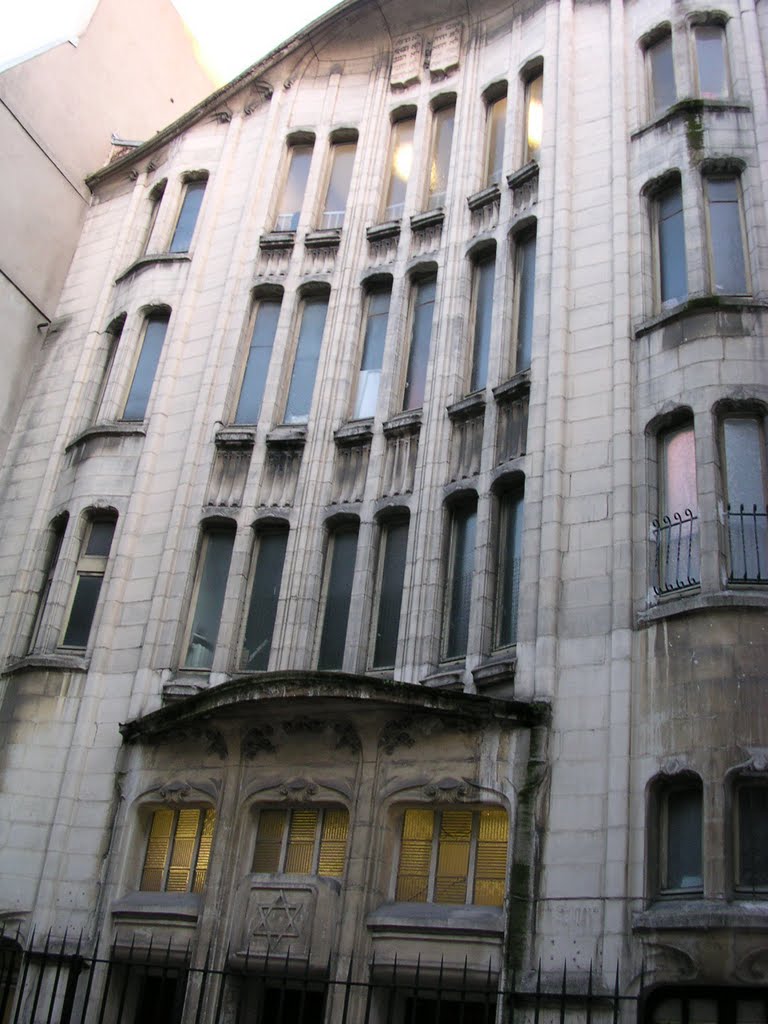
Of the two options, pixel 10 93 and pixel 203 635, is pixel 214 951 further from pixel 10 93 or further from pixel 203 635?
pixel 10 93

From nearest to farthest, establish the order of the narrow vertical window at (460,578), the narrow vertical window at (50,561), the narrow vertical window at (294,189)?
the narrow vertical window at (460,578)
the narrow vertical window at (50,561)
the narrow vertical window at (294,189)

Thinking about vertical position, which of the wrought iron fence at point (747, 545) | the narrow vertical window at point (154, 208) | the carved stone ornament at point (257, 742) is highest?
the narrow vertical window at point (154, 208)

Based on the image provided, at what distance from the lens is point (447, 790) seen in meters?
14.6

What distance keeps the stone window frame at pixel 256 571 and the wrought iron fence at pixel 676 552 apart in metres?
6.21

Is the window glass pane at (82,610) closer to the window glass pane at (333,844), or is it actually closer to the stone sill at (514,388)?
the window glass pane at (333,844)

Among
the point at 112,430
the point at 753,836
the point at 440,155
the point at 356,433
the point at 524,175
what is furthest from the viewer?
the point at 440,155

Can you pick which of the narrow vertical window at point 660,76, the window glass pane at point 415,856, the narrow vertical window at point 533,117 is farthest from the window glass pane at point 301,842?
the narrow vertical window at point 660,76

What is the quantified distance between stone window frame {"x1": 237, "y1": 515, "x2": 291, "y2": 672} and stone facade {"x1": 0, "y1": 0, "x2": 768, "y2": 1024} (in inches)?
2.7

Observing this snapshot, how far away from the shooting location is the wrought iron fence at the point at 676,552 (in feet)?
47.0

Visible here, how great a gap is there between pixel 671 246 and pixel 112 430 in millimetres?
10496

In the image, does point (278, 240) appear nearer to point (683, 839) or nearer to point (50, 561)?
point (50, 561)

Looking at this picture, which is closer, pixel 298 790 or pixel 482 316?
pixel 298 790

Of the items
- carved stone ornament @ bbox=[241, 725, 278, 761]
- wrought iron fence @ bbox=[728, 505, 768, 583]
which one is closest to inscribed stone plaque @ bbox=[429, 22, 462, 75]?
wrought iron fence @ bbox=[728, 505, 768, 583]

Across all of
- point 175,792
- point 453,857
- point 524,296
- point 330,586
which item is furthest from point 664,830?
point 524,296
